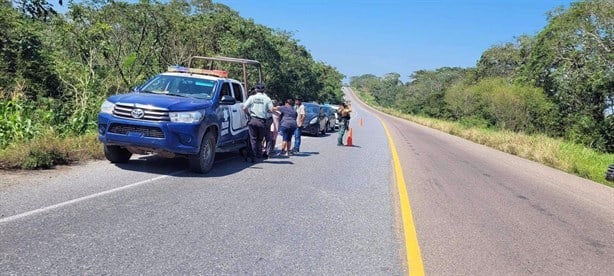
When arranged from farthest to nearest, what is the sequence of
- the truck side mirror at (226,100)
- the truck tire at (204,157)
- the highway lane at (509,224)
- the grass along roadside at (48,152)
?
the truck side mirror at (226,100) → the truck tire at (204,157) → the grass along roadside at (48,152) → the highway lane at (509,224)

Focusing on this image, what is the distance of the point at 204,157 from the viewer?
361 inches

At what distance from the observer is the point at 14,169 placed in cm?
817

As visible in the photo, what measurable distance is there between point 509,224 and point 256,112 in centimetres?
592


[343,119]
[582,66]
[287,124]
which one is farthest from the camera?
[582,66]

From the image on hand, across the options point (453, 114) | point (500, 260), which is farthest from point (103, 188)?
point (453, 114)

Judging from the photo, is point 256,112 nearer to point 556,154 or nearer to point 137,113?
point 137,113

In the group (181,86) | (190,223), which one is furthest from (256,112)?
(190,223)

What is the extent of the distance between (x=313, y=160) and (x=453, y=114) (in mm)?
60386

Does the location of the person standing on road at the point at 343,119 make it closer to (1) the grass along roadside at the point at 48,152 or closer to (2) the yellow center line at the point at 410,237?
(2) the yellow center line at the point at 410,237

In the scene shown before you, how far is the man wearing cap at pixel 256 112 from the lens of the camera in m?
11.1

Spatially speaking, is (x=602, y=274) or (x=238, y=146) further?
(x=238, y=146)

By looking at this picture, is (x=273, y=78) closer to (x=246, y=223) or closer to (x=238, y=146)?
(x=238, y=146)

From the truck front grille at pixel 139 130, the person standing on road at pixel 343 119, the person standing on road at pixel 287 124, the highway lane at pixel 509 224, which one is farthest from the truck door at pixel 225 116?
the person standing on road at pixel 343 119

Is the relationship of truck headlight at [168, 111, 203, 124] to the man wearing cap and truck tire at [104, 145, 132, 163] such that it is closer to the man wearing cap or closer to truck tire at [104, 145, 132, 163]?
truck tire at [104, 145, 132, 163]
